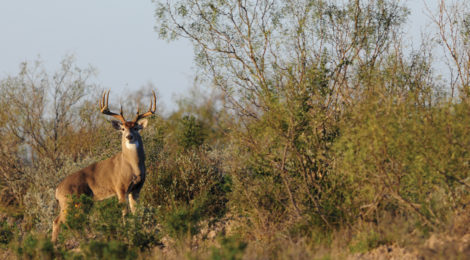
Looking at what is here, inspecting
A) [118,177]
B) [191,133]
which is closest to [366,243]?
[118,177]

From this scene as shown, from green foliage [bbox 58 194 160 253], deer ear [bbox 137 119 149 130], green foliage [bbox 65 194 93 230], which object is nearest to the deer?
deer ear [bbox 137 119 149 130]

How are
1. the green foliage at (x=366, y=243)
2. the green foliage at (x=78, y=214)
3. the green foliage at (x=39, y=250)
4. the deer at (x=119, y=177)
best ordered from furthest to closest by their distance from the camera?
1. the deer at (x=119, y=177)
2. the green foliage at (x=78, y=214)
3. the green foliage at (x=39, y=250)
4. the green foliage at (x=366, y=243)

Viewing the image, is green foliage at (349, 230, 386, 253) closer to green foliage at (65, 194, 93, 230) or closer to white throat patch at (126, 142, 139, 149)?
green foliage at (65, 194, 93, 230)

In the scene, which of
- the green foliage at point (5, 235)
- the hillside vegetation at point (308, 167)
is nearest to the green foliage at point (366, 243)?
the hillside vegetation at point (308, 167)

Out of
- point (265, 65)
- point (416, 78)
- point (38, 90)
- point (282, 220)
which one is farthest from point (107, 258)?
point (38, 90)

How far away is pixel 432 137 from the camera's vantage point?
8.04 meters

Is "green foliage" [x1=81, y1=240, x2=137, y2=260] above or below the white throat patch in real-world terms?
below

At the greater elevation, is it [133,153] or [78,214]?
[133,153]

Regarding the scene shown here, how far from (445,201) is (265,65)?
193 inches

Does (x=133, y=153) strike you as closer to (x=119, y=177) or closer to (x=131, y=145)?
(x=131, y=145)

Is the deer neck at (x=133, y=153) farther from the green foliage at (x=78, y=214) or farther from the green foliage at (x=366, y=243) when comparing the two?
the green foliage at (x=366, y=243)

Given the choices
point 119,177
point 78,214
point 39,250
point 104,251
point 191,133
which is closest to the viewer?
point 104,251

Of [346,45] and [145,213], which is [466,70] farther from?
[145,213]

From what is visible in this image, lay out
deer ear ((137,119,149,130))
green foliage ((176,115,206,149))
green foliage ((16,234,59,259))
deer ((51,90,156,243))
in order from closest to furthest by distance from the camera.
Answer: green foliage ((16,234,59,259))
deer ((51,90,156,243))
deer ear ((137,119,149,130))
green foliage ((176,115,206,149))
